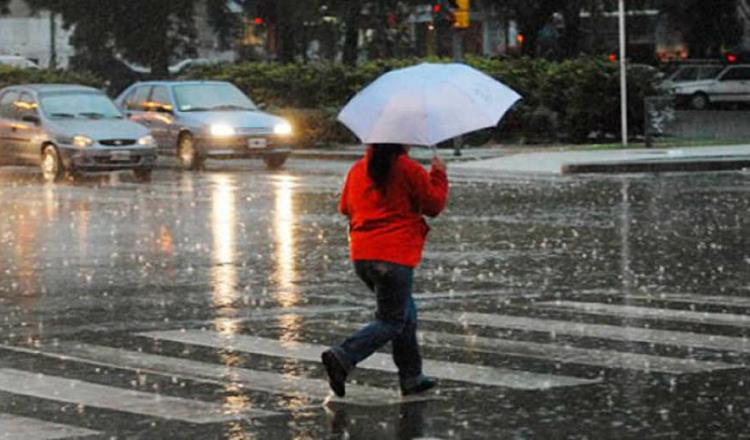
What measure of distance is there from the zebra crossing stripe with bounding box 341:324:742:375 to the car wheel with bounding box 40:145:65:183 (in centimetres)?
1910

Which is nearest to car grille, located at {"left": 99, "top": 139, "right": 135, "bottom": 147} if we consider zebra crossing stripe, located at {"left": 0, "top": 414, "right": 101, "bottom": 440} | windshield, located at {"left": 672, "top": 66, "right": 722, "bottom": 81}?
zebra crossing stripe, located at {"left": 0, "top": 414, "right": 101, "bottom": 440}

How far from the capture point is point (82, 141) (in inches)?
1215

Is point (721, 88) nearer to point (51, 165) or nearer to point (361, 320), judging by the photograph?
point (51, 165)

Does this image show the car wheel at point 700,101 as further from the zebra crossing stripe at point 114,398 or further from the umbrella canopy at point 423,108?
the umbrella canopy at point 423,108

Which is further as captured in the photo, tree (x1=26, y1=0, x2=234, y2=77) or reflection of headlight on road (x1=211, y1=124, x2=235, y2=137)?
tree (x1=26, y1=0, x2=234, y2=77)

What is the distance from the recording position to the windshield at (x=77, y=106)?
105 ft

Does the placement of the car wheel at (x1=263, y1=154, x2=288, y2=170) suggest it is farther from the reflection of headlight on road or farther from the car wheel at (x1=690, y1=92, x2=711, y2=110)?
the car wheel at (x1=690, y1=92, x2=711, y2=110)

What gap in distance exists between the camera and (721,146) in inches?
1398

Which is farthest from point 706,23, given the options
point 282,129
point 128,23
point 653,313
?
point 653,313

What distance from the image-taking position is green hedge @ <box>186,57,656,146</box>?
3891 centimetres

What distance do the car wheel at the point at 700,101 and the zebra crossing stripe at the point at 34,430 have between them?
5420 cm

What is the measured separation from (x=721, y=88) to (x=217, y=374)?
2085 inches

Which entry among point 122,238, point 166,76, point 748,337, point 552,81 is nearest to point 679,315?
point 748,337

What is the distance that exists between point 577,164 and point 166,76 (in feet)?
96.3
